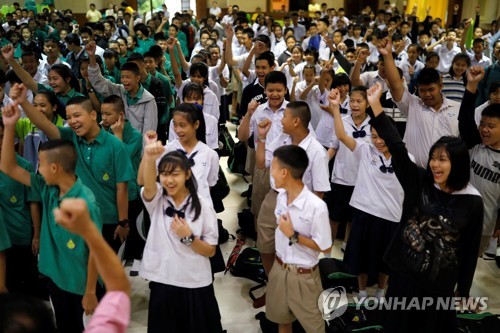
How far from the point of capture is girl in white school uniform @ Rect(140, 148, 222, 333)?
8.33 feet

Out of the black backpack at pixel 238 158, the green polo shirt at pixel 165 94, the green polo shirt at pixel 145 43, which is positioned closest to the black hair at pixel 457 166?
the black backpack at pixel 238 158

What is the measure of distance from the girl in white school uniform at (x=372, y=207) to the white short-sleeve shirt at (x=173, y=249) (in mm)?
1385

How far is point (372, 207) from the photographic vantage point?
3475 millimetres

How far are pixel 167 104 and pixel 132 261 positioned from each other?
2099 mm

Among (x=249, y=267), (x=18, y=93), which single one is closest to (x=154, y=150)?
(x=18, y=93)

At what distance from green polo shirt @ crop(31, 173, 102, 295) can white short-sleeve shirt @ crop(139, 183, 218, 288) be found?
0.32m

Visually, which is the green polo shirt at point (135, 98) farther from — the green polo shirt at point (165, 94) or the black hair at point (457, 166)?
the black hair at point (457, 166)

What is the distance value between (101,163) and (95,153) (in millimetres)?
78

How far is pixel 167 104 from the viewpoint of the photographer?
5.57 meters

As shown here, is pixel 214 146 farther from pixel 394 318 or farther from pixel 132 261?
pixel 394 318

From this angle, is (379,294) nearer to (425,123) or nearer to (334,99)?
(425,123)

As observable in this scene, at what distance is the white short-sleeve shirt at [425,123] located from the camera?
3.74 metres

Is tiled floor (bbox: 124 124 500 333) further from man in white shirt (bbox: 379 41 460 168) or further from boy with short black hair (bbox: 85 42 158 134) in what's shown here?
boy with short black hair (bbox: 85 42 158 134)

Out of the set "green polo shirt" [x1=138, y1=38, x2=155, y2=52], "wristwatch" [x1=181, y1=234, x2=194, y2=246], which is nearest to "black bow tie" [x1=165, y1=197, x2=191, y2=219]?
"wristwatch" [x1=181, y1=234, x2=194, y2=246]
